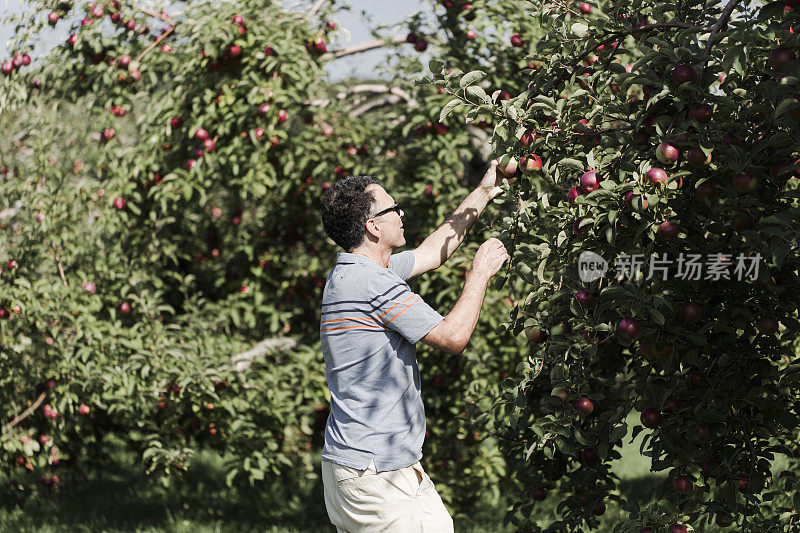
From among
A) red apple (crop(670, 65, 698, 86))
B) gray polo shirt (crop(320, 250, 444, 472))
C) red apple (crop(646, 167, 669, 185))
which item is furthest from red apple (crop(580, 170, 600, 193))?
gray polo shirt (crop(320, 250, 444, 472))

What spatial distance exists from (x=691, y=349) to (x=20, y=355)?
3.39 meters

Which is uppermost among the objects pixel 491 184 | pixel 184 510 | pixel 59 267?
pixel 491 184

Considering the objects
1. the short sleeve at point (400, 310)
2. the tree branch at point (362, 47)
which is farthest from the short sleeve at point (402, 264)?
the tree branch at point (362, 47)

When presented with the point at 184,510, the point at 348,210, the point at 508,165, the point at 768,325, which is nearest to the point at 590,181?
the point at 508,165

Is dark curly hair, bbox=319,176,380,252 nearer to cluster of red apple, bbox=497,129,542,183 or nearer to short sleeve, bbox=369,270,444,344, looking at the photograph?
short sleeve, bbox=369,270,444,344

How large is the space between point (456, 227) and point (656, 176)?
2.91 feet

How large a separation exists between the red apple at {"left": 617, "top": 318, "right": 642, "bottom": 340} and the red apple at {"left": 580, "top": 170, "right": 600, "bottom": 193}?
1.09 feet

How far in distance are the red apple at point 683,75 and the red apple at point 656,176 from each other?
0.20m

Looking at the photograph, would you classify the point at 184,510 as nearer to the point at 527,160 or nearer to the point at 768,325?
the point at 527,160

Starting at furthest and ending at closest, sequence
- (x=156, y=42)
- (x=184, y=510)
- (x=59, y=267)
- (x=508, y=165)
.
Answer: (x=184, y=510) < (x=59, y=267) < (x=156, y=42) < (x=508, y=165)

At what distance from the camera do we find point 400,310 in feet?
6.95

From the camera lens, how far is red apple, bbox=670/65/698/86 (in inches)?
70.7

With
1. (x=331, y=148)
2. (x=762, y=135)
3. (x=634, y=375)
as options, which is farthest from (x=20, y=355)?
(x=762, y=135)

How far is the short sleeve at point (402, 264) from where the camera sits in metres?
2.59
